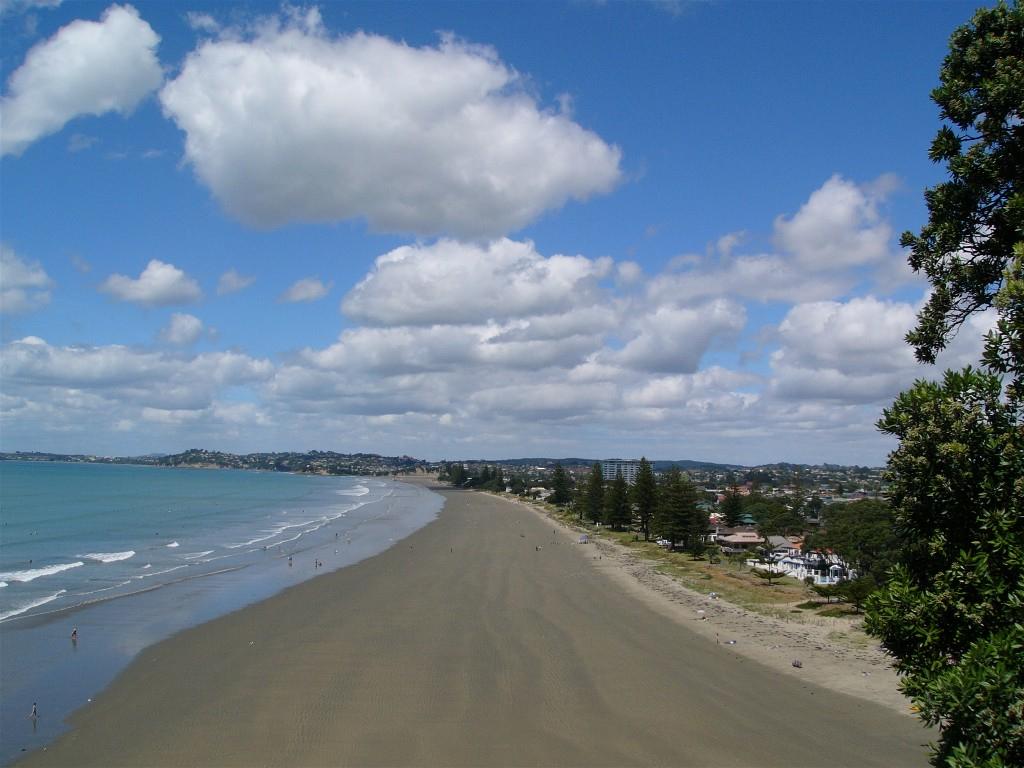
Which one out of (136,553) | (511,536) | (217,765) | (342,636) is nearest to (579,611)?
(342,636)

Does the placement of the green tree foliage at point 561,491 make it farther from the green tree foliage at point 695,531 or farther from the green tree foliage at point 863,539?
the green tree foliage at point 863,539

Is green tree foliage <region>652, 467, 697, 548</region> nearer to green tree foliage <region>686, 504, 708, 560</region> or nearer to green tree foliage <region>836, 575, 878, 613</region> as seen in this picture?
green tree foliage <region>686, 504, 708, 560</region>

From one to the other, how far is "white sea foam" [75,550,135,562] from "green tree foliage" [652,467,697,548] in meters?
36.3

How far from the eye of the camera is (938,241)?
17.7ft

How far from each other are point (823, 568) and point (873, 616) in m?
46.8

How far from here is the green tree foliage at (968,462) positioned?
4.08 m

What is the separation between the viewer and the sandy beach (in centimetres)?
1430

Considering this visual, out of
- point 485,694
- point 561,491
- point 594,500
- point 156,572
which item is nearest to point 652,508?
point 594,500

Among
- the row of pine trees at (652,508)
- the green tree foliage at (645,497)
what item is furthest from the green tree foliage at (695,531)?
the green tree foliage at (645,497)

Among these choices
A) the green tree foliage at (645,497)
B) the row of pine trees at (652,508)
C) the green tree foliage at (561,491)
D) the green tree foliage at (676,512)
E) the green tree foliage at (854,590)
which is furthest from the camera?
the green tree foliage at (561,491)

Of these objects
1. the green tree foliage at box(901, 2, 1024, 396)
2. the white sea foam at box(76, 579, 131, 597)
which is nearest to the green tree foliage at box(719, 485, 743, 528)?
the white sea foam at box(76, 579, 131, 597)

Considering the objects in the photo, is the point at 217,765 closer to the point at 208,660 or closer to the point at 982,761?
the point at 208,660

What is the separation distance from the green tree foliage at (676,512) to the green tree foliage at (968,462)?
49693 millimetres

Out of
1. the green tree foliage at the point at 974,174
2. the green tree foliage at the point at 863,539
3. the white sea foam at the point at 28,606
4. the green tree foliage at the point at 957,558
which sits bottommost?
the white sea foam at the point at 28,606
